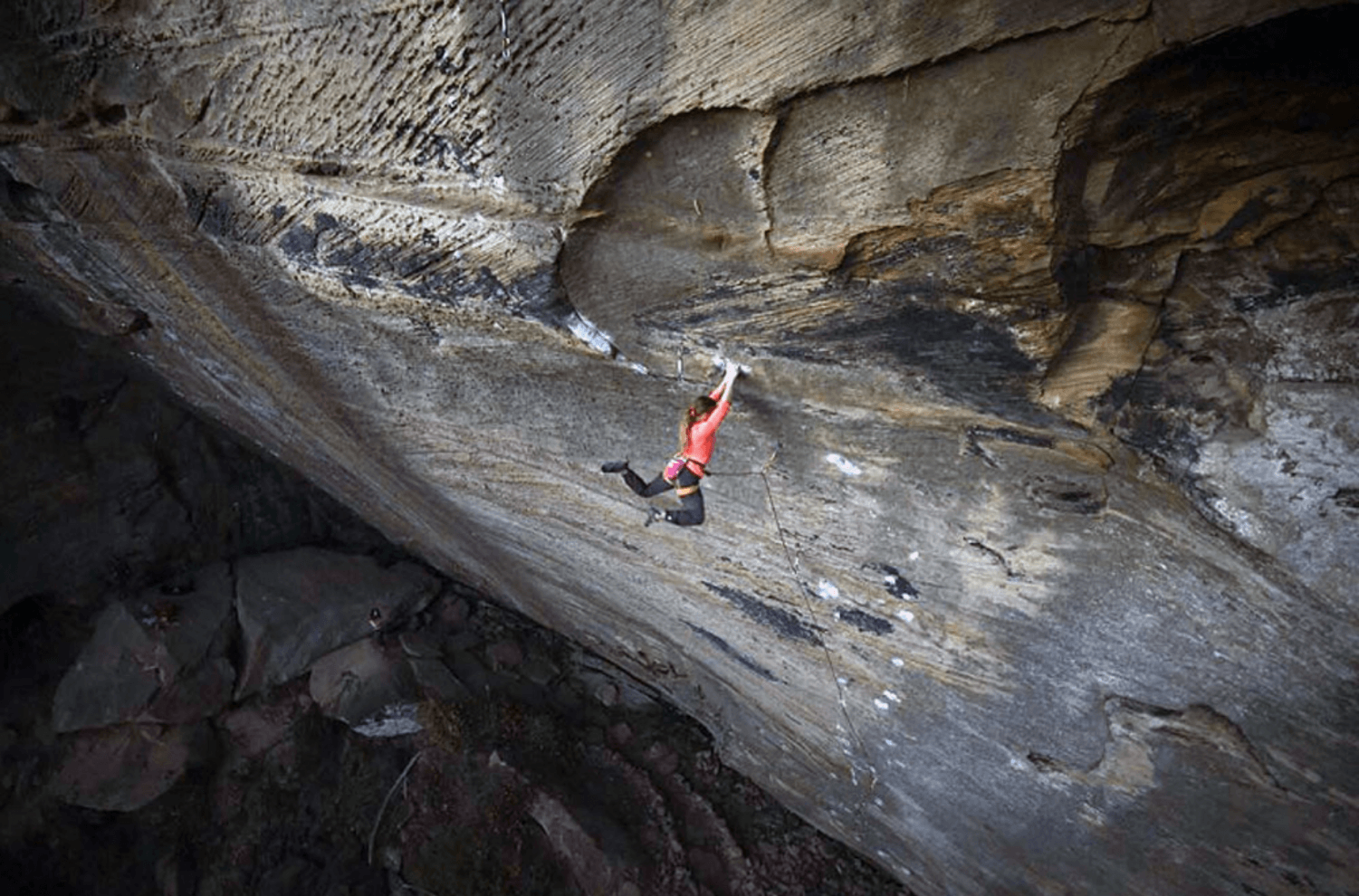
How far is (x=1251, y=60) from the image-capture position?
1627 millimetres

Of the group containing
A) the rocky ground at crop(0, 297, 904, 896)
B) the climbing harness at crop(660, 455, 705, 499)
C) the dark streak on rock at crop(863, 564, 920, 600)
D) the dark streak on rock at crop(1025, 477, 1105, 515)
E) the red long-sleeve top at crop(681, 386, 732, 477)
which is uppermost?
the red long-sleeve top at crop(681, 386, 732, 477)

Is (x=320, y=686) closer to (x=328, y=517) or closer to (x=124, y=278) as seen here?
(x=328, y=517)

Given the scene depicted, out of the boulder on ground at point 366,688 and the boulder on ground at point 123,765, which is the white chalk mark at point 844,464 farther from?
the boulder on ground at point 123,765

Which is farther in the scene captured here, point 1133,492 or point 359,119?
point 359,119

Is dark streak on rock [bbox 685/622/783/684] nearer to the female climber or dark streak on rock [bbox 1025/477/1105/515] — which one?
the female climber

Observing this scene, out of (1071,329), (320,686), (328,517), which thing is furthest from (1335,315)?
(328,517)

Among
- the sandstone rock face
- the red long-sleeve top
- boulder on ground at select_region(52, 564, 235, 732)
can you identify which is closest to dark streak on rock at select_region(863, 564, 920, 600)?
the sandstone rock face

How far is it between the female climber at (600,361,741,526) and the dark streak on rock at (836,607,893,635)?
32.1 inches

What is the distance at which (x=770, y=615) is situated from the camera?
373cm

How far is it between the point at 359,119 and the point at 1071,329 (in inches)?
89.7

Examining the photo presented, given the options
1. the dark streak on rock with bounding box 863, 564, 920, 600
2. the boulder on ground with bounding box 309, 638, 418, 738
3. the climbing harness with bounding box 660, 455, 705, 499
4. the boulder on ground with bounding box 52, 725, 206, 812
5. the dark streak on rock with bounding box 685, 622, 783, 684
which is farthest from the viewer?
the boulder on ground with bounding box 309, 638, 418, 738

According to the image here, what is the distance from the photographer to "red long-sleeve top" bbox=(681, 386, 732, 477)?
267 centimetres

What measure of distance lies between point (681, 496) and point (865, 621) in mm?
1030

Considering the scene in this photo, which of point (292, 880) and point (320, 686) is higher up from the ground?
point (320, 686)
